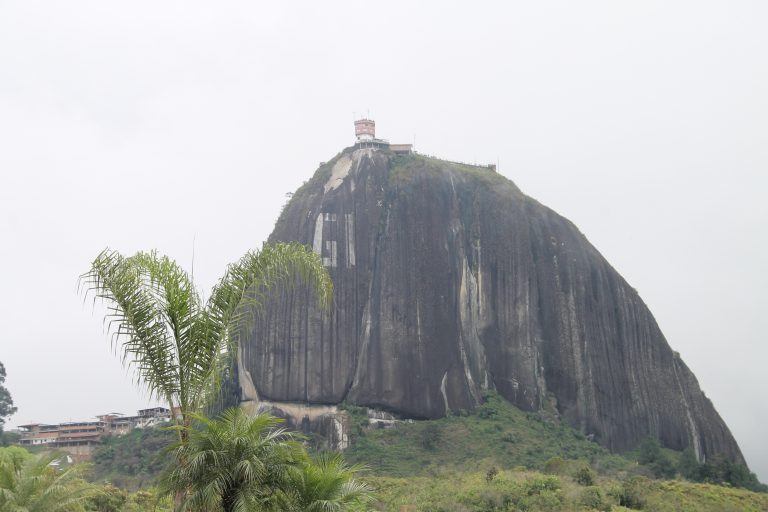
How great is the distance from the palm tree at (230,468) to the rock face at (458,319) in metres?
55.6

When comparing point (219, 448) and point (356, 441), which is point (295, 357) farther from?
point (219, 448)

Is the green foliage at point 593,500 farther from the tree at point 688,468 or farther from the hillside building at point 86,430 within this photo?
the hillside building at point 86,430

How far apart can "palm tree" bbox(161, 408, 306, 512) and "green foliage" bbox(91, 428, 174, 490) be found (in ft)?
159

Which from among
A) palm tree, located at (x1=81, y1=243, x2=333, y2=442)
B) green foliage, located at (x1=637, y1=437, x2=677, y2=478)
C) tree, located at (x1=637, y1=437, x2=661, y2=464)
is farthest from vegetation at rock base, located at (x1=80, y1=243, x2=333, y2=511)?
tree, located at (x1=637, y1=437, x2=661, y2=464)

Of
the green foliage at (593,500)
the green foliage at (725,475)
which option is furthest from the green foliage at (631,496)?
the green foliage at (725,475)

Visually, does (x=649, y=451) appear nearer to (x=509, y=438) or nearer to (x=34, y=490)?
(x=509, y=438)

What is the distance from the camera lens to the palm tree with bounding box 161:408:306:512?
980 cm

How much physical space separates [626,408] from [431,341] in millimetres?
17100

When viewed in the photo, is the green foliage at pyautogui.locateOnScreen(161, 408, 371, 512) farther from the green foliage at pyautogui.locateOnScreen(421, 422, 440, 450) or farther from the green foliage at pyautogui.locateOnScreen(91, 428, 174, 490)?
the green foliage at pyautogui.locateOnScreen(421, 422, 440, 450)

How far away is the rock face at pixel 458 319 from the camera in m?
67.0

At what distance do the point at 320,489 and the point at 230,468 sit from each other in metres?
1.17

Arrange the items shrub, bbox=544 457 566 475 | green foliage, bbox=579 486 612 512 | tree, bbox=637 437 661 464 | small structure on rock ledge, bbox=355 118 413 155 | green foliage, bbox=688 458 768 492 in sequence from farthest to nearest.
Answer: small structure on rock ledge, bbox=355 118 413 155
tree, bbox=637 437 661 464
green foliage, bbox=688 458 768 492
shrub, bbox=544 457 566 475
green foliage, bbox=579 486 612 512

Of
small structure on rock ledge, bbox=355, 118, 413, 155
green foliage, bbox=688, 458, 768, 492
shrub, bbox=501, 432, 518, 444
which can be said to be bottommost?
green foliage, bbox=688, 458, 768, 492

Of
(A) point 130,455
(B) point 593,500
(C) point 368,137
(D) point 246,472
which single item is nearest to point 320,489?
(D) point 246,472
